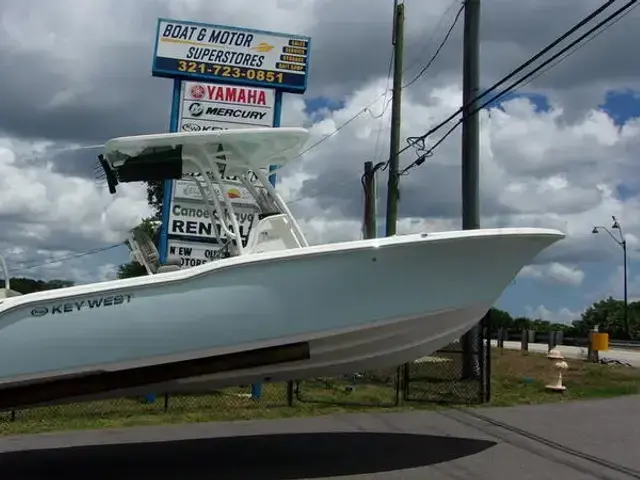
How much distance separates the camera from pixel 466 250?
7.72 m

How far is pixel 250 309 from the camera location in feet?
24.1

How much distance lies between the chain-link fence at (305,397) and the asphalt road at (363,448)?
3.26 ft

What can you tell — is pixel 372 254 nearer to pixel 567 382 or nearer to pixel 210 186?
pixel 210 186

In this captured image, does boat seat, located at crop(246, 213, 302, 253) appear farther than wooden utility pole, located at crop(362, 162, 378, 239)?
No

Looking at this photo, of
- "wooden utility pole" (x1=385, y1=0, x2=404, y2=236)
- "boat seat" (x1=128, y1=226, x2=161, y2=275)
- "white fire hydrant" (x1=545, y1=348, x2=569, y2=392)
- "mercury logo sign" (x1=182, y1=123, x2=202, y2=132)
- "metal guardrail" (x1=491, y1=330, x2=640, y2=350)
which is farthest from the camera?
"metal guardrail" (x1=491, y1=330, x2=640, y2=350)

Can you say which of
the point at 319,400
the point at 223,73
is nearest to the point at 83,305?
the point at 319,400

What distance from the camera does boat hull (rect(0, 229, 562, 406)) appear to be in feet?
23.6

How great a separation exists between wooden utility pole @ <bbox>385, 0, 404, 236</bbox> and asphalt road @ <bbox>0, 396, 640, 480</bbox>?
9701 millimetres

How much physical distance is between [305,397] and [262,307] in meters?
6.11

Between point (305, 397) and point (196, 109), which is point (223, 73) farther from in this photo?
point (305, 397)

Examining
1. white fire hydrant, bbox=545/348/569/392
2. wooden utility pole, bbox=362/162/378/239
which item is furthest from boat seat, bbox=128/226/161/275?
wooden utility pole, bbox=362/162/378/239

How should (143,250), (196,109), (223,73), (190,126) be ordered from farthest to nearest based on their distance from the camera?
(223,73) → (196,109) → (190,126) → (143,250)

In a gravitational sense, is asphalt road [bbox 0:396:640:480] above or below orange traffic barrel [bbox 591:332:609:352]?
below

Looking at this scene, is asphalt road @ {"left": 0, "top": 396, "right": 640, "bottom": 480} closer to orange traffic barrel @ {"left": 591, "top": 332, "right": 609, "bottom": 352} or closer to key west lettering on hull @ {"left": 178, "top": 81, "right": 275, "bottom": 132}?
key west lettering on hull @ {"left": 178, "top": 81, "right": 275, "bottom": 132}
